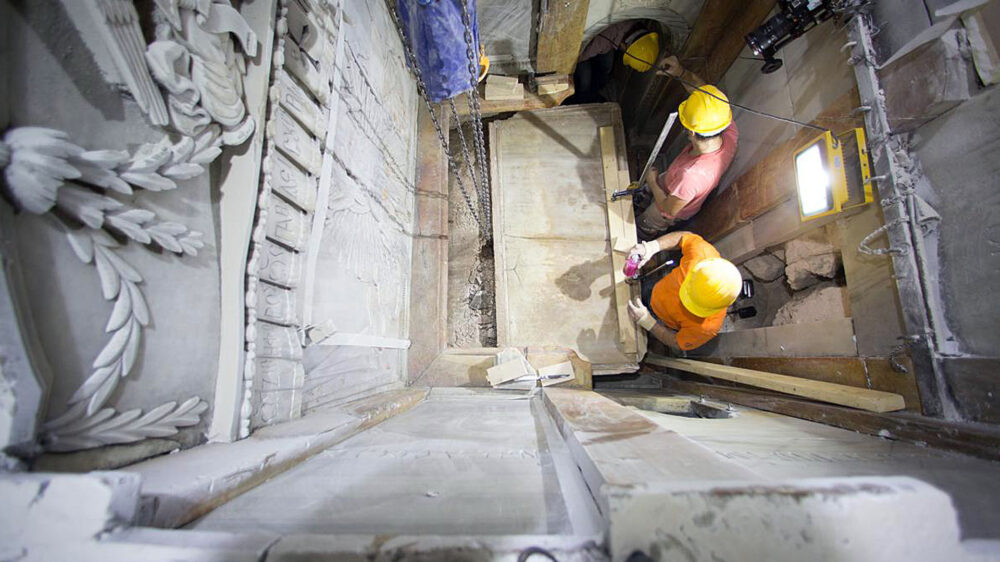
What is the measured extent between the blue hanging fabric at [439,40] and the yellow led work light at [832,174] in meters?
2.71

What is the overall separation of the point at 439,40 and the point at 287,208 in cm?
204

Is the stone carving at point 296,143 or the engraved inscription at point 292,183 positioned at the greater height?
the stone carving at point 296,143

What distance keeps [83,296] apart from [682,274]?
12.5ft

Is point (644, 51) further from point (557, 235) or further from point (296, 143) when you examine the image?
point (296, 143)

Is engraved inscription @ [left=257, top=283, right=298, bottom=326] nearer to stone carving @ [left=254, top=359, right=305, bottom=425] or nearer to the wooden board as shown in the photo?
stone carving @ [left=254, top=359, right=305, bottom=425]

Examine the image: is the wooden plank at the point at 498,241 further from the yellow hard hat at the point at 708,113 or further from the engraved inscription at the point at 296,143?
the engraved inscription at the point at 296,143

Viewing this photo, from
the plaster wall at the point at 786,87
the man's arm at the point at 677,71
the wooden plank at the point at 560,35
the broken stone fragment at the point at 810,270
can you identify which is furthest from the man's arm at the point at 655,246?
the wooden plank at the point at 560,35

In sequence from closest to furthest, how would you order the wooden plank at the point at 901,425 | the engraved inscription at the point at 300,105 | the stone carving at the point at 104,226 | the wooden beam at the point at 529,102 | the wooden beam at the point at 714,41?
the stone carving at the point at 104,226 < the wooden plank at the point at 901,425 < the engraved inscription at the point at 300,105 < the wooden beam at the point at 714,41 < the wooden beam at the point at 529,102

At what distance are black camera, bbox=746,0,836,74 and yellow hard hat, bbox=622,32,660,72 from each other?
5.41 ft

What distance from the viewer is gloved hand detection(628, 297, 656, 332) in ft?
11.6

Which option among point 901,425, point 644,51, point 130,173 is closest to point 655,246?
point 901,425

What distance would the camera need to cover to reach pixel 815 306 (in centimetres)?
265

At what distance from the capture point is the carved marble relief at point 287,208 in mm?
1342

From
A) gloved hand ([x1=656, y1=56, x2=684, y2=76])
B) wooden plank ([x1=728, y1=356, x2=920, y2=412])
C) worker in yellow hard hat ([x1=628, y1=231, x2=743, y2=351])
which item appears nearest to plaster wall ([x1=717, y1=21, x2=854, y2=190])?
gloved hand ([x1=656, y1=56, x2=684, y2=76])
